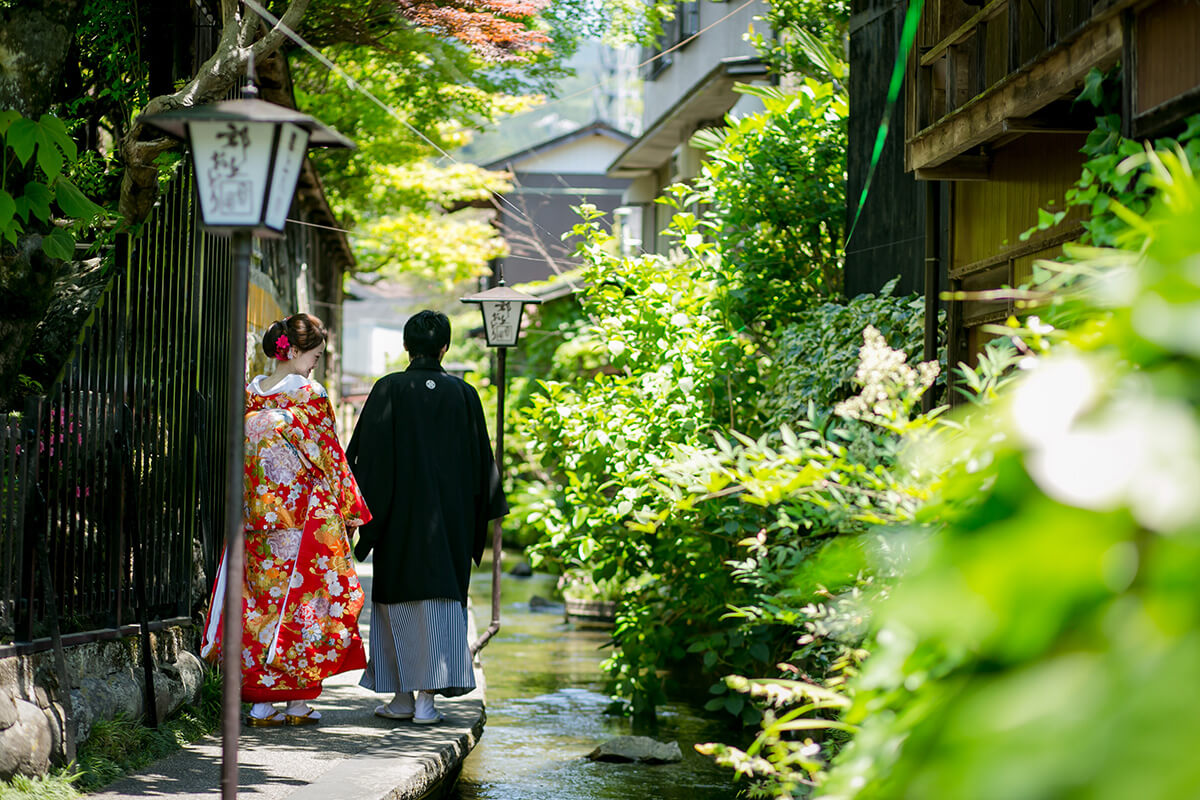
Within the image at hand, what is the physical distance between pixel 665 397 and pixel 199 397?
3.31 metres

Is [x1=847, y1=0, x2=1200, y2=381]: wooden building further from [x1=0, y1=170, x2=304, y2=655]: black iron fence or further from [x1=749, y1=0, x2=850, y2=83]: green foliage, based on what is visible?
[x1=0, y1=170, x2=304, y2=655]: black iron fence

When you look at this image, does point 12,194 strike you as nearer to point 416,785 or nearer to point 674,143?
point 416,785

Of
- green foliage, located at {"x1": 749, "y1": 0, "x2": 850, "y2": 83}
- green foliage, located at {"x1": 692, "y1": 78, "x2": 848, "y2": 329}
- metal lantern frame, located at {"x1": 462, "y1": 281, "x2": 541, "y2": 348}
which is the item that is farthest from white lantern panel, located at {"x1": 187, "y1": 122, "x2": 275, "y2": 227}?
green foliage, located at {"x1": 749, "y1": 0, "x2": 850, "y2": 83}

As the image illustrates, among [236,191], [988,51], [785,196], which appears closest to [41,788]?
[236,191]

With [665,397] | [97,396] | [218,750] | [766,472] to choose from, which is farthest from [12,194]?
[665,397]

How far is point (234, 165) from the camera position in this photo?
391cm

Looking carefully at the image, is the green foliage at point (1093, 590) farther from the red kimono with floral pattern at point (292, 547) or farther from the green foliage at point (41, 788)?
the red kimono with floral pattern at point (292, 547)

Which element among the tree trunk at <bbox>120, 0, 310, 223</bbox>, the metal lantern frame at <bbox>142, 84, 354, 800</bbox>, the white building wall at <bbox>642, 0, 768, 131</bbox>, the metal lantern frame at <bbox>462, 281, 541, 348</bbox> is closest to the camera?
the metal lantern frame at <bbox>142, 84, 354, 800</bbox>

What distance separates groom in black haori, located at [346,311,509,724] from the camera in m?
6.49

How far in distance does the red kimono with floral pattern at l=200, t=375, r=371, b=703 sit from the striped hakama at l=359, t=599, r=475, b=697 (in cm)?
21

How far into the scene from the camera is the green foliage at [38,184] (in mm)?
4770

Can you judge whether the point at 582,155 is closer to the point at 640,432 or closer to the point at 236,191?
the point at 640,432

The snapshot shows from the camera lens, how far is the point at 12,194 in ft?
18.2

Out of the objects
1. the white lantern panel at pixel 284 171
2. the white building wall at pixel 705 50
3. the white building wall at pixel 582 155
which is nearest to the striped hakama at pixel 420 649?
the white lantern panel at pixel 284 171
